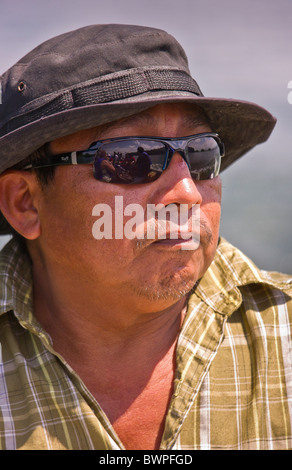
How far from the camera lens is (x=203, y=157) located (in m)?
2.65

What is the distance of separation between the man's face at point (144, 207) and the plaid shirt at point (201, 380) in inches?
10.3

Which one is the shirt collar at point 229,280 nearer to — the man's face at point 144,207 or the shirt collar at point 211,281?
the shirt collar at point 211,281

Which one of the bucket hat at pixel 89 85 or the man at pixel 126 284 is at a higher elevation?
the bucket hat at pixel 89 85

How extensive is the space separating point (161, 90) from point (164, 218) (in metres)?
0.49

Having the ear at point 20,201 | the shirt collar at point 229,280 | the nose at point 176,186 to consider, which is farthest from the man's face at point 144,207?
the shirt collar at point 229,280

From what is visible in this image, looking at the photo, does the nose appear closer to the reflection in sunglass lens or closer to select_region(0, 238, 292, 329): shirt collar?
the reflection in sunglass lens

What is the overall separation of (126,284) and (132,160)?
18.3 inches

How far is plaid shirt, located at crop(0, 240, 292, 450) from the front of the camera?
2498 millimetres

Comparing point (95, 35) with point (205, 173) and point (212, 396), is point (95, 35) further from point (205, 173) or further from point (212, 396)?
point (212, 396)

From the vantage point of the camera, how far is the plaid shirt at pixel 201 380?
2498 millimetres

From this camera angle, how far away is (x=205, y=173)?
2672mm

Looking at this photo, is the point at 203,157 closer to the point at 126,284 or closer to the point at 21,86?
the point at 126,284

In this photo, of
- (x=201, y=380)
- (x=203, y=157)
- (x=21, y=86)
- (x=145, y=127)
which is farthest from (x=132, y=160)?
(x=201, y=380)

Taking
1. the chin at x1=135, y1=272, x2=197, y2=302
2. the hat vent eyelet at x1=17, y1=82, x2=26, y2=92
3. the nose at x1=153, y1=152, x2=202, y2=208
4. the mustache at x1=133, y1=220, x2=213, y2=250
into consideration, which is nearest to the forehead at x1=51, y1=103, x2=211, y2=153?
the nose at x1=153, y1=152, x2=202, y2=208
